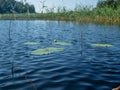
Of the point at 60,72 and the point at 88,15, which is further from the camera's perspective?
the point at 88,15

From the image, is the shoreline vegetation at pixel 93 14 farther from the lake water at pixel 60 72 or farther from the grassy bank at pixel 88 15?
the lake water at pixel 60 72

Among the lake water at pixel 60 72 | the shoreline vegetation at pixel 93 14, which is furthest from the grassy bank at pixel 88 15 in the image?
the lake water at pixel 60 72

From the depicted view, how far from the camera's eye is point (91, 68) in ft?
28.2

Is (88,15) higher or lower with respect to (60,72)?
higher

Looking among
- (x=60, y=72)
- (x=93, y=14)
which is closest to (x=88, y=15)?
(x=93, y=14)

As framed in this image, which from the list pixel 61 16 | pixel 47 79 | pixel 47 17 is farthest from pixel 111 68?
pixel 47 17

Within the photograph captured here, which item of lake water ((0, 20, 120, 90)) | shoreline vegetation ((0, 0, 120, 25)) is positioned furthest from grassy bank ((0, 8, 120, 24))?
lake water ((0, 20, 120, 90))

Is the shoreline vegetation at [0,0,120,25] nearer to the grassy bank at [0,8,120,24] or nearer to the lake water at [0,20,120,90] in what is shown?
the grassy bank at [0,8,120,24]

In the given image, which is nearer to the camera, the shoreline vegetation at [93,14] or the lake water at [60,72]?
the lake water at [60,72]

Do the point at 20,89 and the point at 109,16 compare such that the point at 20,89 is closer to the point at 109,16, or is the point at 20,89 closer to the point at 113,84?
the point at 113,84

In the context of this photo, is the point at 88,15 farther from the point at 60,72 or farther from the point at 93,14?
the point at 60,72

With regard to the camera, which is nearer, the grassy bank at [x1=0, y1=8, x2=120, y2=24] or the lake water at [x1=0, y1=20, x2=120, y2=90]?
the lake water at [x1=0, y1=20, x2=120, y2=90]

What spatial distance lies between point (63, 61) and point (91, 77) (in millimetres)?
2596

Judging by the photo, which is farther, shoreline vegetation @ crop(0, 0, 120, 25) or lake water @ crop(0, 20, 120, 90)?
shoreline vegetation @ crop(0, 0, 120, 25)
